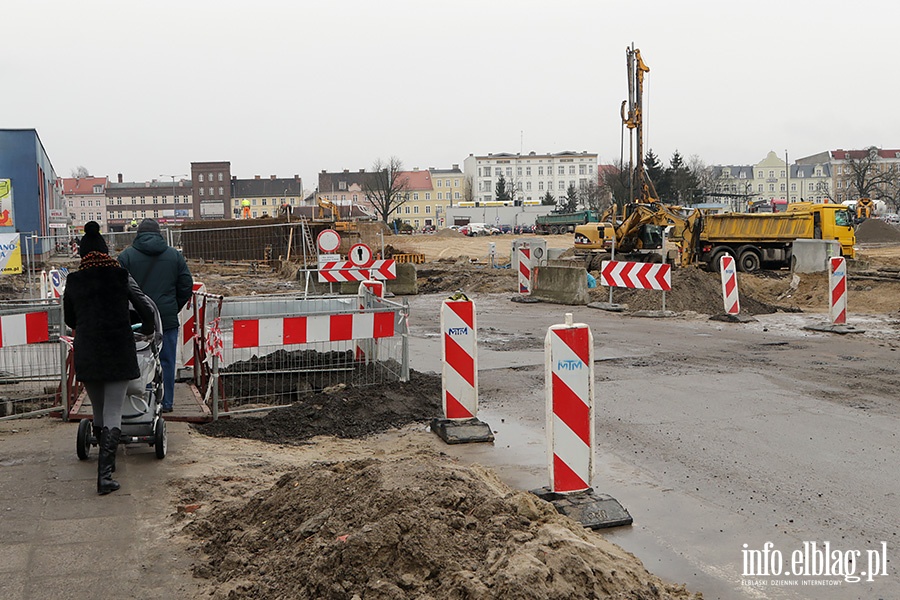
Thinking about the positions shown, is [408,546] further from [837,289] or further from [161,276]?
[837,289]

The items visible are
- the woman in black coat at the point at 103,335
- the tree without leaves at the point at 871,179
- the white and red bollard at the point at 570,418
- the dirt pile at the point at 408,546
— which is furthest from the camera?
the tree without leaves at the point at 871,179

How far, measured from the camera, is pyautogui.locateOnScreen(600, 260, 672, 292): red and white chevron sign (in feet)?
63.5

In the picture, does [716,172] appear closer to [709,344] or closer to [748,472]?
[709,344]

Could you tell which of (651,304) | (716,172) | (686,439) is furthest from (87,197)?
(686,439)

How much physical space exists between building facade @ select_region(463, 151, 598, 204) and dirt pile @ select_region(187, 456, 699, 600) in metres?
163

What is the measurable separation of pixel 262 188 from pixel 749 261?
14298 cm

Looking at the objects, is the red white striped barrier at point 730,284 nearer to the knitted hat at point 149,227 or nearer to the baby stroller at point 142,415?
the knitted hat at point 149,227

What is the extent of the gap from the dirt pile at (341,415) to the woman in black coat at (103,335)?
1.87 metres

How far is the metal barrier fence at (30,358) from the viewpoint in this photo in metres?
8.95

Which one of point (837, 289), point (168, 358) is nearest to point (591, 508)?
point (168, 358)

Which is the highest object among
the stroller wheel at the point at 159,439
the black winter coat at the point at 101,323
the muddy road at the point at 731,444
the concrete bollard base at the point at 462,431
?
the black winter coat at the point at 101,323

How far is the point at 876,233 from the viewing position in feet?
177

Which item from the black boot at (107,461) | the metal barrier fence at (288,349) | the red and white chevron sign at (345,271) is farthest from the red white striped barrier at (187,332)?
the red and white chevron sign at (345,271)

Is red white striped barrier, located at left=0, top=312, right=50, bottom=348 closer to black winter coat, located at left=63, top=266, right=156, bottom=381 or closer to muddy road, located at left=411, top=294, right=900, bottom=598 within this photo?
black winter coat, located at left=63, top=266, right=156, bottom=381
